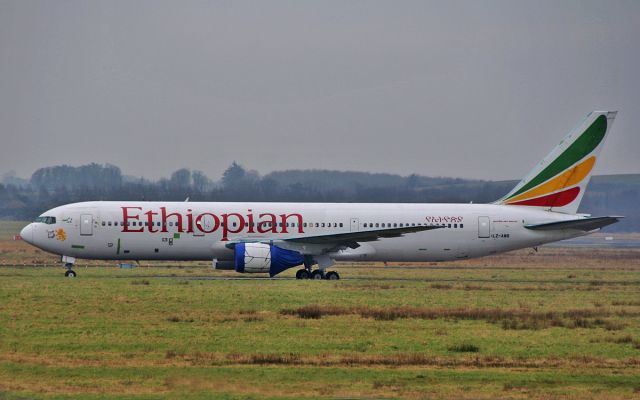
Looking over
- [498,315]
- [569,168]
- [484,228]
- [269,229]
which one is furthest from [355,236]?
[498,315]

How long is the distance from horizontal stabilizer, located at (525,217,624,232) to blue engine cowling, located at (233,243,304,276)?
1242cm

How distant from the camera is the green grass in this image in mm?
18719

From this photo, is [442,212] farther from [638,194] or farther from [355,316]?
[638,194]

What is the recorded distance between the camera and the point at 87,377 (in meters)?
19.4

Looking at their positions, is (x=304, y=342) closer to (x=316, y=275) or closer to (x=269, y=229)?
(x=316, y=275)

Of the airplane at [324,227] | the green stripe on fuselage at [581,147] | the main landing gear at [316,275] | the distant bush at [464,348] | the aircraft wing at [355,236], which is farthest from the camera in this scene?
the green stripe on fuselage at [581,147]

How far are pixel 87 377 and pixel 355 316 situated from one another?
474 inches

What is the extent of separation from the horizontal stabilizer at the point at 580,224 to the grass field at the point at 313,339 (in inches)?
186

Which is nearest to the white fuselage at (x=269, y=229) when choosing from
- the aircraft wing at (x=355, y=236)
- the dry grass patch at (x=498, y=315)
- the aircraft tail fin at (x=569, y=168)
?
the aircraft wing at (x=355, y=236)

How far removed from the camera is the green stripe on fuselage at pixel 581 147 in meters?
51.7

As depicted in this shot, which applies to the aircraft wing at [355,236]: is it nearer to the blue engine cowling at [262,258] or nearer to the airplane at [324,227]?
the airplane at [324,227]

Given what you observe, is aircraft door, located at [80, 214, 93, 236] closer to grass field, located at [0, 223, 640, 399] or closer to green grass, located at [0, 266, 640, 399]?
grass field, located at [0, 223, 640, 399]

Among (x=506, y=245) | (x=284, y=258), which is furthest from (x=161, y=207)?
(x=506, y=245)

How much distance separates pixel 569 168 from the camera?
170 ft
